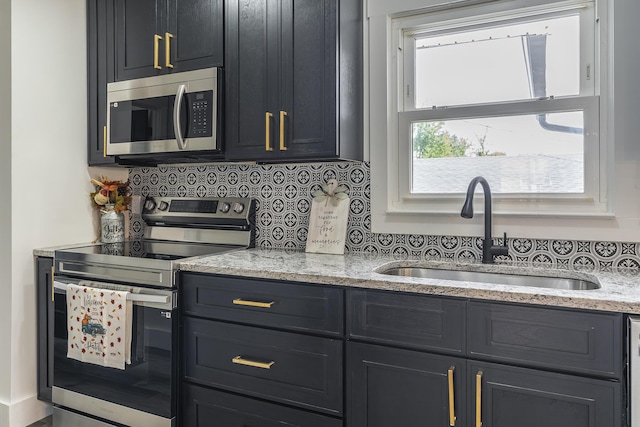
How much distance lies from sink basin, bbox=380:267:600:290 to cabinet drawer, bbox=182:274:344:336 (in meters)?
0.33

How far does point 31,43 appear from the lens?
2.24m

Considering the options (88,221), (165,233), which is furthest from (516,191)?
(88,221)

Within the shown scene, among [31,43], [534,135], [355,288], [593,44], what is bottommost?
[355,288]

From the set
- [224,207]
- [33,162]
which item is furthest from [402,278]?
[33,162]

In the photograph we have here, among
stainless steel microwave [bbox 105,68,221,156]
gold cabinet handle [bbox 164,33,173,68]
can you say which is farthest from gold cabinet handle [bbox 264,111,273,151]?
gold cabinet handle [bbox 164,33,173,68]

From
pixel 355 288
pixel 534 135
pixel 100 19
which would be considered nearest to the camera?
pixel 355 288

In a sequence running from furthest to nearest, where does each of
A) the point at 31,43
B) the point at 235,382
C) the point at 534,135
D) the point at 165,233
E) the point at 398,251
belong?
1. the point at 165,233
2. the point at 31,43
3. the point at 398,251
4. the point at 534,135
5. the point at 235,382

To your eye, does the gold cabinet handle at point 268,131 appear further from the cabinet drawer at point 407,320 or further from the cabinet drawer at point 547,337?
the cabinet drawer at point 547,337

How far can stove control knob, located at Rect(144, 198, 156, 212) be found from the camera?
269 centimetres

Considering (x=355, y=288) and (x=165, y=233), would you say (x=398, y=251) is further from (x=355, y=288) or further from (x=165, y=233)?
(x=165, y=233)

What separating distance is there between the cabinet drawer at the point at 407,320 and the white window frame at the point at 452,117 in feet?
2.09

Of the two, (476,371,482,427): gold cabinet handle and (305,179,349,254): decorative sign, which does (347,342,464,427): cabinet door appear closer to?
(476,371,482,427): gold cabinet handle

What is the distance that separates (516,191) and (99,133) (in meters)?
2.20

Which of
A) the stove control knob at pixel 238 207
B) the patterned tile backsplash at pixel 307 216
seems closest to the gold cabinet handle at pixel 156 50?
the patterned tile backsplash at pixel 307 216
